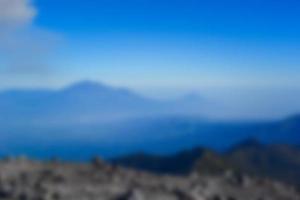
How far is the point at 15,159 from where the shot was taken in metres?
37.5

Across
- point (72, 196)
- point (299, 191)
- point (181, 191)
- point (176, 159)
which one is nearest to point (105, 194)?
point (72, 196)

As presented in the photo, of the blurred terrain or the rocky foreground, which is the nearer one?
the rocky foreground

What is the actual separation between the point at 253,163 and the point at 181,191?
139 metres

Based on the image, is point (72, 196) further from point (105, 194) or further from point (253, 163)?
point (253, 163)

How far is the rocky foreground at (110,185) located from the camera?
32094mm

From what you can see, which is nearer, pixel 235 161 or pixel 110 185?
pixel 110 185

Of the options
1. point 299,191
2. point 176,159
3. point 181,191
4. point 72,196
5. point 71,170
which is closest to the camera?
point 72,196

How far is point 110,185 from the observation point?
111ft

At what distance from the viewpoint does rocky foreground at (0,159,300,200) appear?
32094 mm

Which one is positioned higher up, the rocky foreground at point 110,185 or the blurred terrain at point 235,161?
the rocky foreground at point 110,185

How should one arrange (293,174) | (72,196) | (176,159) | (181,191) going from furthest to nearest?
(293,174) → (176,159) → (181,191) → (72,196)

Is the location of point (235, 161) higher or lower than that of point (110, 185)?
lower

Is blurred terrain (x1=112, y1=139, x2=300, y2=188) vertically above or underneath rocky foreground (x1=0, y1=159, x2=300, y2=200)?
underneath

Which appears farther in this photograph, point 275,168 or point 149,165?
point 275,168
